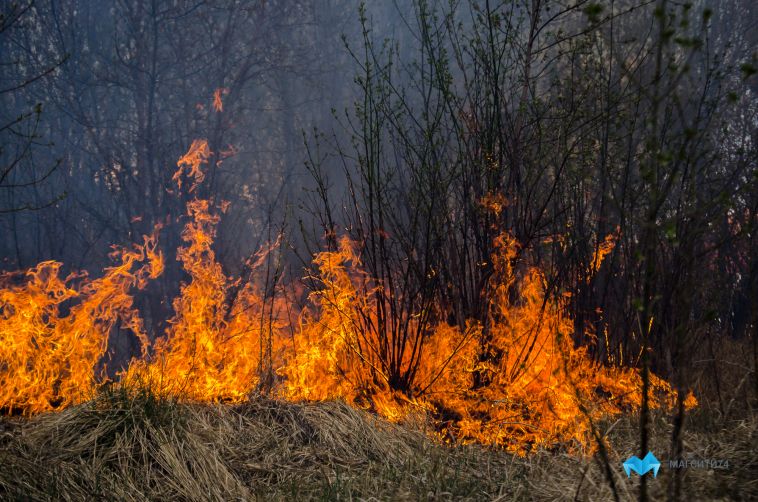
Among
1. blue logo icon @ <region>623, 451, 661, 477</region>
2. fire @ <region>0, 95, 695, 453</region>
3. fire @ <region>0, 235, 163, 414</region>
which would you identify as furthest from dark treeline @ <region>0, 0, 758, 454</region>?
fire @ <region>0, 235, 163, 414</region>

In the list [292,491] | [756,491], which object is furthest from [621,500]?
[292,491]

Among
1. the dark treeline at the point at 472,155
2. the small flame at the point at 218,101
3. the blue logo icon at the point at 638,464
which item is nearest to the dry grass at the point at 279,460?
the blue logo icon at the point at 638,464

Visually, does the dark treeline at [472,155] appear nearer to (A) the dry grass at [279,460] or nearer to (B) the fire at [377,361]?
(B) the fire at [377,361]

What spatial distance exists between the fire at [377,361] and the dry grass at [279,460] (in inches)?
18.0

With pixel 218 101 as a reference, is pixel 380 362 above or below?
below

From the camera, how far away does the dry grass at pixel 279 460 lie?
3387mm

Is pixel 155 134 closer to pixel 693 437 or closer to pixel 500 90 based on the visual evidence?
pixel 500 90

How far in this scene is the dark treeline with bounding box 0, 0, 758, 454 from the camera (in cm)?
495

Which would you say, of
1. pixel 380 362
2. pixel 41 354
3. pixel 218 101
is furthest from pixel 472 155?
pixel 218 101

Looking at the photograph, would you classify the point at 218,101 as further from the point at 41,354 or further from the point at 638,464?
the point at 638,464

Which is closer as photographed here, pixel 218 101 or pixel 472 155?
pixel 472 155

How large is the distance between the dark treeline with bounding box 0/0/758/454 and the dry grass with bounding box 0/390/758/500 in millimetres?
658

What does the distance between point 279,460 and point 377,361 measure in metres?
1.63

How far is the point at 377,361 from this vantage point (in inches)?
218
